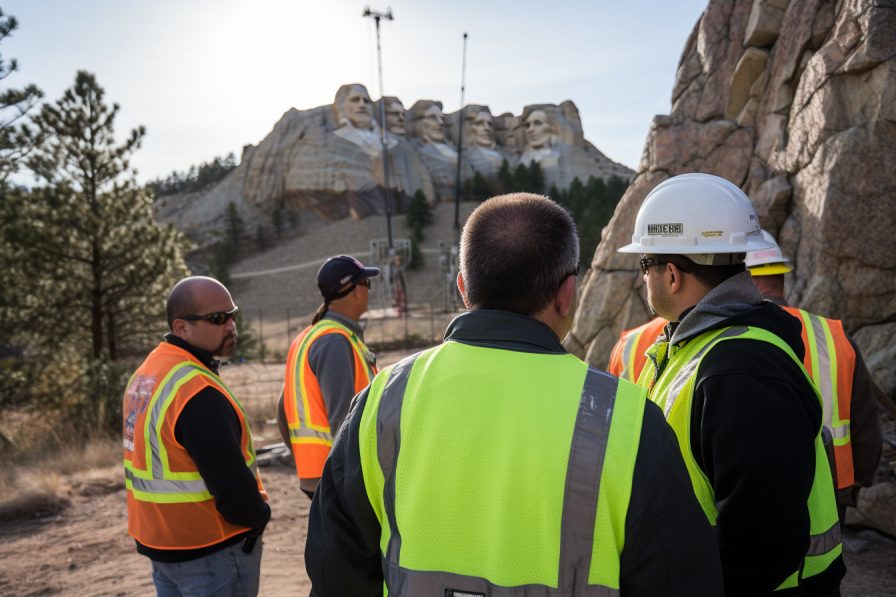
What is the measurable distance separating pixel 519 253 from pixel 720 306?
896mm

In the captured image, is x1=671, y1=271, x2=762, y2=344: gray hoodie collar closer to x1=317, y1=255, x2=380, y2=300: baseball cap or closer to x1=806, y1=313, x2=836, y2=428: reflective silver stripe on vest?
x1=806, y1=313, x2=836, y2=428: reflective silver stripe on vest

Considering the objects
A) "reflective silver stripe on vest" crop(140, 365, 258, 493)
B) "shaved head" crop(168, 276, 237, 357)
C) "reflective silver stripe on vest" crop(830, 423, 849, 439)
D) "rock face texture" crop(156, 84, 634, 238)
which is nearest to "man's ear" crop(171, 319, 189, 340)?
"shaved head" crop(168, 276, 237, 357)

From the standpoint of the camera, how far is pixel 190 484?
2576 mm

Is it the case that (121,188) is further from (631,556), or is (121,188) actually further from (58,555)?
(631,556)

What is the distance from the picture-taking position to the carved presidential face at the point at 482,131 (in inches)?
2923

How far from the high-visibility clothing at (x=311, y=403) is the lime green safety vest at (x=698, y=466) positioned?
6.40 feet

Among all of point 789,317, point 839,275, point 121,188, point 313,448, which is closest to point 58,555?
point 313,448

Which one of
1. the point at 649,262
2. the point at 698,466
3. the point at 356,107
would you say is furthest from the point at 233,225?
the point at 698,466

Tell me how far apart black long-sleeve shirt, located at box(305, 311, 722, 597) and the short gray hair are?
7 centimetres

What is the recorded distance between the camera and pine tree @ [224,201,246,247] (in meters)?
56.0

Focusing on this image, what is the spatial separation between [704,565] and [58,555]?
6655 millimetres

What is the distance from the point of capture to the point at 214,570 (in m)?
2.60

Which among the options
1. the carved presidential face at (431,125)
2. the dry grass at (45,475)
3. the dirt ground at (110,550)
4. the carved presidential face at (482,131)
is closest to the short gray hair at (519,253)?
the dirt ground at (110,550)

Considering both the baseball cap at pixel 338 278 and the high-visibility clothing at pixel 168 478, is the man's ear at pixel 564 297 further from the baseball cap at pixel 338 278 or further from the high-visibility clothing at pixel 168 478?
the baseball cap at pixel 338 278
